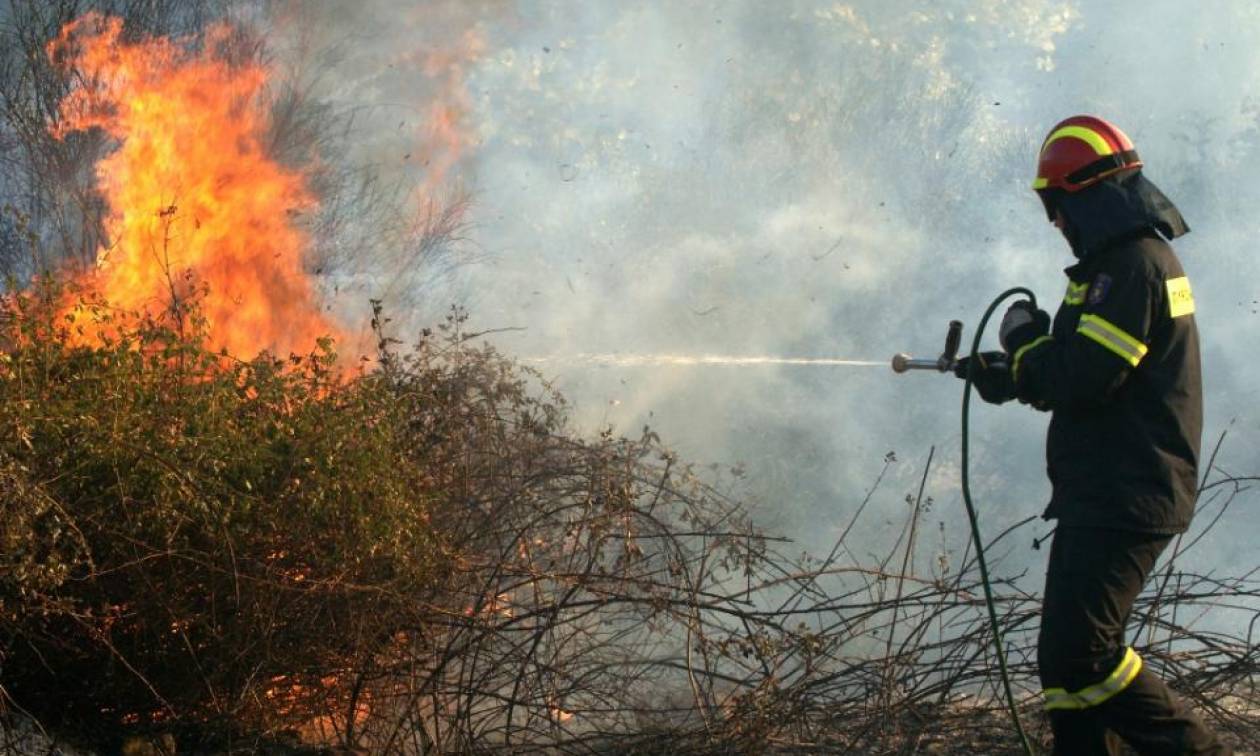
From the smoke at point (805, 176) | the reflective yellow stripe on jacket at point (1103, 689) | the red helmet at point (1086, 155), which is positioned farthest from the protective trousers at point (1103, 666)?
the smoke at point (805, 176)

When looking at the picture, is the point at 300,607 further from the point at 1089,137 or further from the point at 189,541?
the point at 1089,137

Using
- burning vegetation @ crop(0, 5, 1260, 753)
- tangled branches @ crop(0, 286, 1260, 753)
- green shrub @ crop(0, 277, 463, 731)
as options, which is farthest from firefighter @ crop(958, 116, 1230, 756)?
green shrub @ crop(0, 277, 463, 731)

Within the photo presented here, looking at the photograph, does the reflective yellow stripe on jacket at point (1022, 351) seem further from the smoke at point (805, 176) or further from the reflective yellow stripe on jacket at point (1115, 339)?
the smoke at point (805, 176)

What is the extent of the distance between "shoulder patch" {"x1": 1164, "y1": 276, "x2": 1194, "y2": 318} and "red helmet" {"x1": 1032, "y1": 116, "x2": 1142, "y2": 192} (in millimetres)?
386

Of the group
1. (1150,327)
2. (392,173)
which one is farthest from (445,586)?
(392,173)

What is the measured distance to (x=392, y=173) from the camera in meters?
12.1

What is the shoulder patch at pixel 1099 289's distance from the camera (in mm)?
3484

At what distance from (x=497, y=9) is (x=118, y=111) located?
12.6 feet

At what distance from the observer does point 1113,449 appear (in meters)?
3.51

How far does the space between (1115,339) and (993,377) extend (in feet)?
1.38

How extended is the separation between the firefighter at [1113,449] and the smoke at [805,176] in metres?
7.95

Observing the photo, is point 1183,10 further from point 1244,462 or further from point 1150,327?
point 1150,327

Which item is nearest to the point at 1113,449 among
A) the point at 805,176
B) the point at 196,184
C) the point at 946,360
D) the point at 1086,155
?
the point at 946,360

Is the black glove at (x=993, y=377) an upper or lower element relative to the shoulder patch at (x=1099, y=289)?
lower
